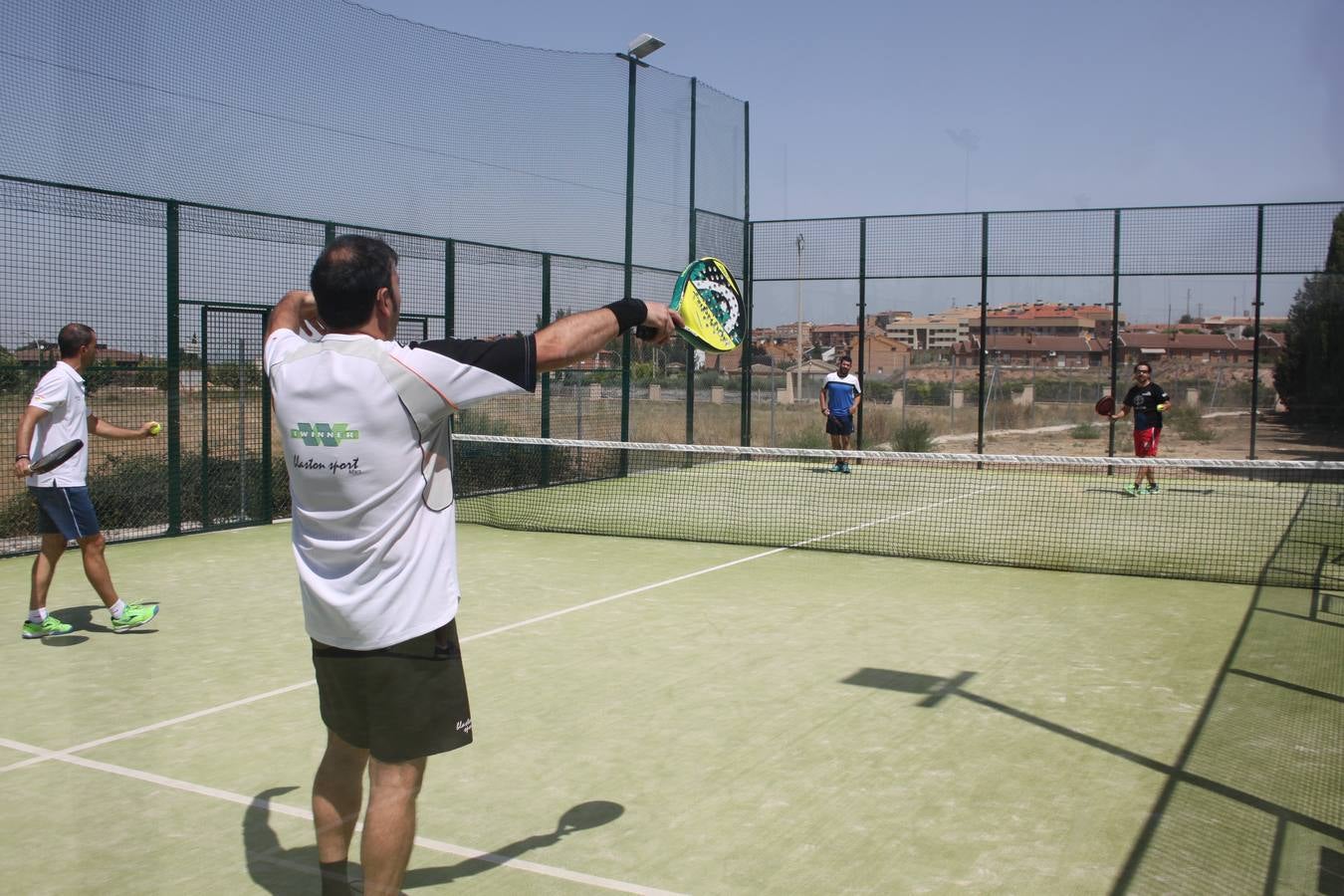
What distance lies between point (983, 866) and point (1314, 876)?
0.99m

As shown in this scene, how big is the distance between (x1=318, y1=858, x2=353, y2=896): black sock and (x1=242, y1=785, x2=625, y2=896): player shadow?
0.53m

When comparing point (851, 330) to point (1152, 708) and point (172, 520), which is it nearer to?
point (172, 520)

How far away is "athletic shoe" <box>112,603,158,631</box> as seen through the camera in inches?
272

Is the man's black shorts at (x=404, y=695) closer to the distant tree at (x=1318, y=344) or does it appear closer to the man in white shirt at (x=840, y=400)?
the man in white shirt at (x=840, y=400)

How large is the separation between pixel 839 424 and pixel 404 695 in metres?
14.5

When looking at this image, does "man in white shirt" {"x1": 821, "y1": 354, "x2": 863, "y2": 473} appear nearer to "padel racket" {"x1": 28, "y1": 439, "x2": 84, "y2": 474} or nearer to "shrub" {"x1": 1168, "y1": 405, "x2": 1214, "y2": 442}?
"shrub" {"x1": 1168, "y1": 405, "x2": 1214, "y2": 442}

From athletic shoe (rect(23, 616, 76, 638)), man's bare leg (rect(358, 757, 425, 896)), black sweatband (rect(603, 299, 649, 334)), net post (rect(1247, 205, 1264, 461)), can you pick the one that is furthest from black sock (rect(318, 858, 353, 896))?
net post (rect(1247, 205, 1264, 461))

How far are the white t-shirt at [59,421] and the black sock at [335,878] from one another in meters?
4.44

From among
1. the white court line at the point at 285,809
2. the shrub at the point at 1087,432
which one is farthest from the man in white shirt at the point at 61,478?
the shrub at the point at 1087,432

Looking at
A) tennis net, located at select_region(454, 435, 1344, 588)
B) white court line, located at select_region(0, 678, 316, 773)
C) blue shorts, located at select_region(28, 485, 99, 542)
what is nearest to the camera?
white court line, located at select_region(0, 678, 316, 773)

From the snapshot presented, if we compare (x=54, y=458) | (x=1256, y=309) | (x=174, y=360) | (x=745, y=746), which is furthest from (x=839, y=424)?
(x=745, y=746)

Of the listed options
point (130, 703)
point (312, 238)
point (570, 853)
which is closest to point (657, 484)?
point (312, 238)

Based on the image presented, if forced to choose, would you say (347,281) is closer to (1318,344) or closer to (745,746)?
(745,746)

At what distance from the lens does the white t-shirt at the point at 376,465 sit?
2.76m
